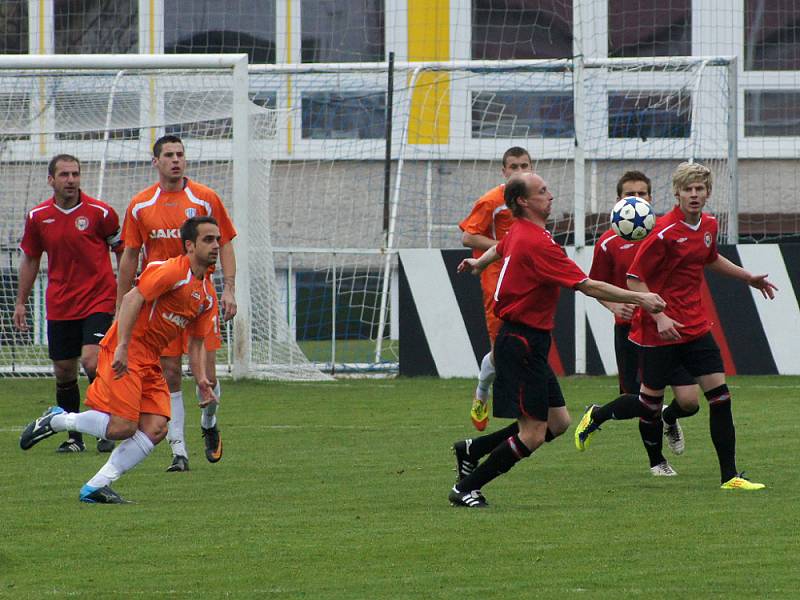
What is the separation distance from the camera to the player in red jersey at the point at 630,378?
873cm

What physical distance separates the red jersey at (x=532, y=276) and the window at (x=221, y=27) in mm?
13366

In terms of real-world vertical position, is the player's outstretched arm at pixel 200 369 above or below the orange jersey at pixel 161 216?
below

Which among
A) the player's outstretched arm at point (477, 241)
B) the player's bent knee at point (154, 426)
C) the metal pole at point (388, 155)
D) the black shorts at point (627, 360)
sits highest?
the metal pole at point (388, 155)

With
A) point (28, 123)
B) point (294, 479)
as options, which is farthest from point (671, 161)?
point (294, 479)

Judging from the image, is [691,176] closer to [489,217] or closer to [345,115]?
[489,217]

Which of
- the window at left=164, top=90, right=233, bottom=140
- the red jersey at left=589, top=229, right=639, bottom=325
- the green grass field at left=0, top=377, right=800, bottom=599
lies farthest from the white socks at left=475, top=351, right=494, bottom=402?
the window at left=164, top=90, right=233, bottom=140

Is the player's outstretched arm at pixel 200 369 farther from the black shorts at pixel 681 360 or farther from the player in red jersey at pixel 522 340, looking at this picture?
the black shorts at pixel 681 360

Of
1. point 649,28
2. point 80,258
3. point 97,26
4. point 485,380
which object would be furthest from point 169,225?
point 649,28

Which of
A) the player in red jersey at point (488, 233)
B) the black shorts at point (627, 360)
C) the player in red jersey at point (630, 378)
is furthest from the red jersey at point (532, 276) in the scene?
the player in red jersey at point (488, 233)

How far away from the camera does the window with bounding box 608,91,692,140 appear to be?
1823 cm

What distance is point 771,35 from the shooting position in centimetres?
2102

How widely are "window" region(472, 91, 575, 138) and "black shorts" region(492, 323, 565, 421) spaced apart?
11.2 metres

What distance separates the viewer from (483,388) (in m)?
10.9

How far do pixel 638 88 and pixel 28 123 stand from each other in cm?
718
